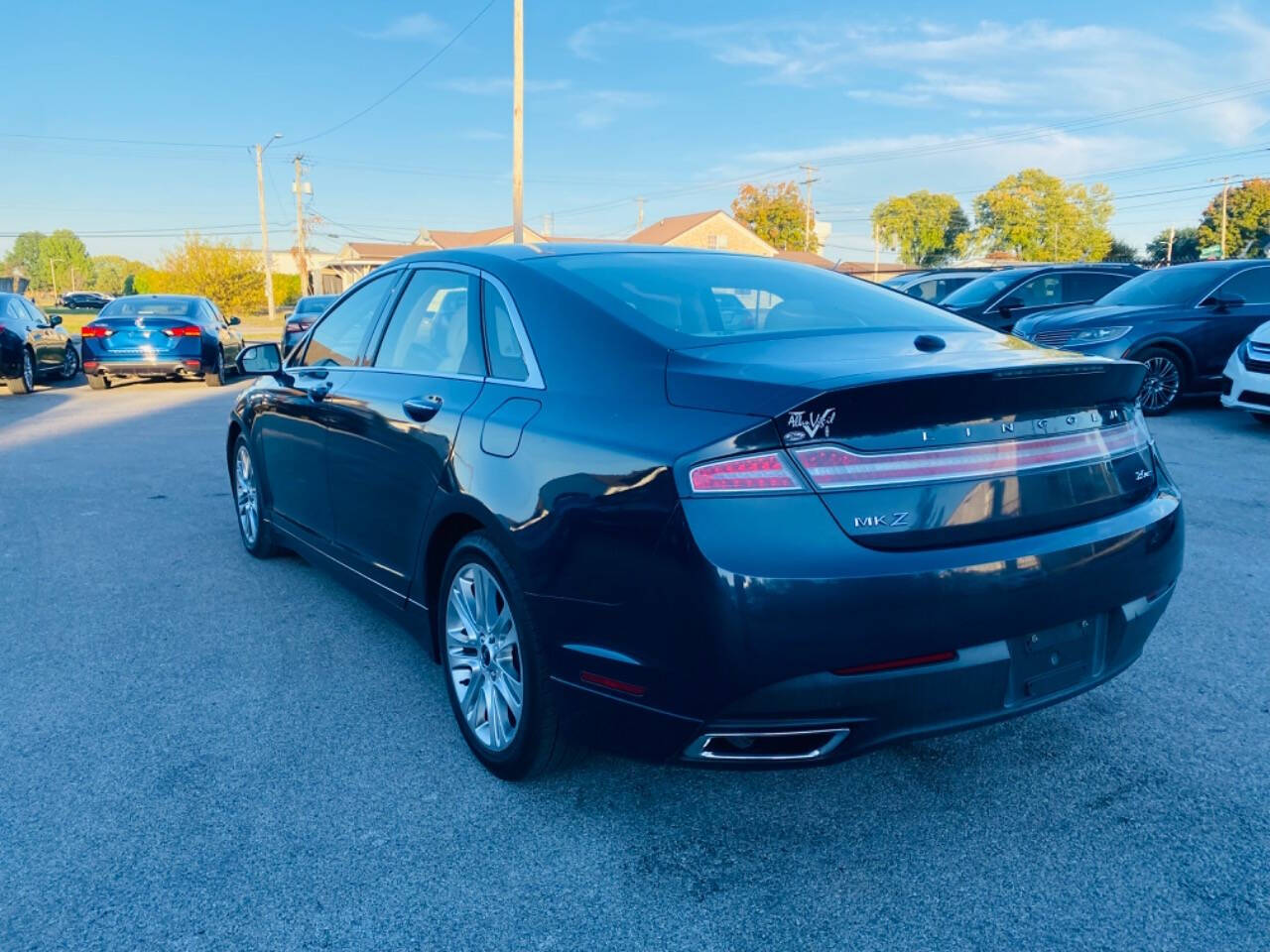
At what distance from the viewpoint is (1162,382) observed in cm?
1067

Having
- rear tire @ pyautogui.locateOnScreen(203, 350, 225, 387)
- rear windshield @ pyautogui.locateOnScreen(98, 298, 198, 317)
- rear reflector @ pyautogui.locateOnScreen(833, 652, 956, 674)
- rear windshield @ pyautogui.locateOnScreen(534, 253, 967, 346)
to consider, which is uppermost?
rear windshield @ pyautogui.locateOnScreen(534, 253, 967, 346)

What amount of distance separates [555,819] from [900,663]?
44.6 inches

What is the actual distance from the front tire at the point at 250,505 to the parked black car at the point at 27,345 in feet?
35.1

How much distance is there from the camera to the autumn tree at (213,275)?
158ft

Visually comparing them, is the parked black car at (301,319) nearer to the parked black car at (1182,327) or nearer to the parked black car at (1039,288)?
the parked black car at (1039,288)

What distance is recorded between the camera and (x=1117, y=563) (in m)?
2.59

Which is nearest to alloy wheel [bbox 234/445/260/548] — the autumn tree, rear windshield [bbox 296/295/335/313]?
rear windshield [bbox 296/295/335/313]

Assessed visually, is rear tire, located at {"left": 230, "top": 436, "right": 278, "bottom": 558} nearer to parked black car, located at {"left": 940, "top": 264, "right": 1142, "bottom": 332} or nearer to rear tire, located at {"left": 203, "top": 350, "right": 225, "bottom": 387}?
parked black car, located at {"left": 940, "top": 264, "right": 1142, "bottom": 332}

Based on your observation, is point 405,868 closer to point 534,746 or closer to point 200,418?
point 534,746

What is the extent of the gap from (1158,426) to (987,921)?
904 cm

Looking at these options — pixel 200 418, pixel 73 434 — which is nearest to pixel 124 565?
pixel 73 434

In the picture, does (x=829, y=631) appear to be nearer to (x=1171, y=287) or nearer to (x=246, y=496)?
(x=246, y=496)

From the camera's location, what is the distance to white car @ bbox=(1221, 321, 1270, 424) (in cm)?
889

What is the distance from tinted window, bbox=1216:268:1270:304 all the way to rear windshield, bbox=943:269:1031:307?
121 inches
